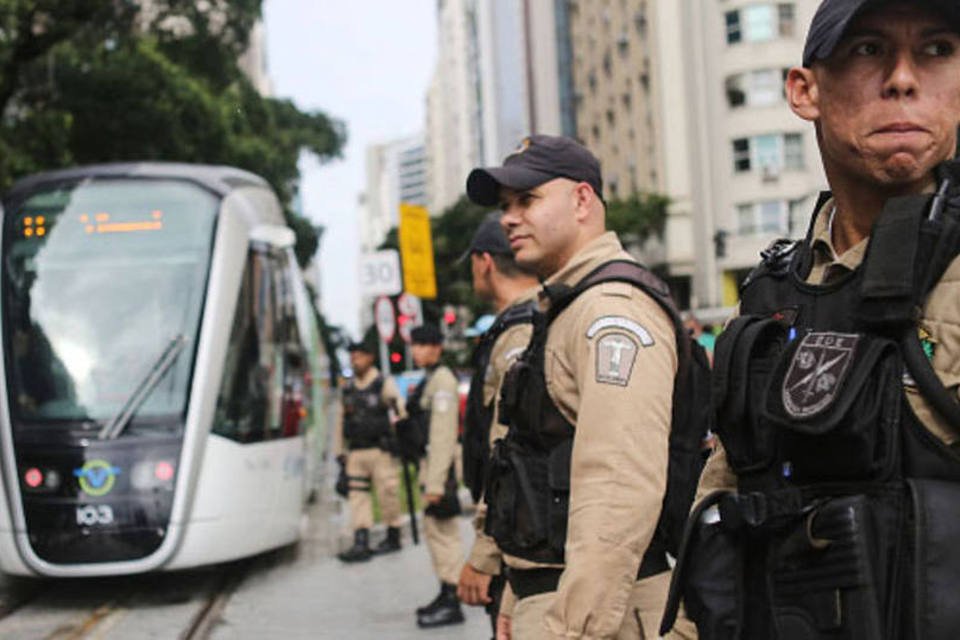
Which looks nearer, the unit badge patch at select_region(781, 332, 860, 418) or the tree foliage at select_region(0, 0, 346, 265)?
the unit badge patch at select_region(781, 332, 860, 418)

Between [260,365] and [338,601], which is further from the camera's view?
[260,365]

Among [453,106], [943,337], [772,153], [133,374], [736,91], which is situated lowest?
[133,374]

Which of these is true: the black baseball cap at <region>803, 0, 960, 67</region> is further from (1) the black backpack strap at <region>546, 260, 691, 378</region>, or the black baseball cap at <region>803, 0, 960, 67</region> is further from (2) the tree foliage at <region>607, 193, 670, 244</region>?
(2) the tree foliage at <region>607, 193, 670, 244</region>

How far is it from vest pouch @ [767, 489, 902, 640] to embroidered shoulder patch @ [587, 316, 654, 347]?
119 cm

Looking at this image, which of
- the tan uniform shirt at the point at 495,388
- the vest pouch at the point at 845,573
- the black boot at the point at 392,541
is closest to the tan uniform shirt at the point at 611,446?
the tan uniform shirt at the point at 495,388

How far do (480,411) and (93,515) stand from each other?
5.41m

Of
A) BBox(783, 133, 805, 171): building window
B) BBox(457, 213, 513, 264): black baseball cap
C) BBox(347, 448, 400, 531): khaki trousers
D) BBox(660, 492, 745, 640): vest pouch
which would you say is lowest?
BBox(347, 448, 400, 531): khaki trousers

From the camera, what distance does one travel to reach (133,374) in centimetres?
978

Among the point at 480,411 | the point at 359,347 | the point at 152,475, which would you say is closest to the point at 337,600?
the point at 152,475

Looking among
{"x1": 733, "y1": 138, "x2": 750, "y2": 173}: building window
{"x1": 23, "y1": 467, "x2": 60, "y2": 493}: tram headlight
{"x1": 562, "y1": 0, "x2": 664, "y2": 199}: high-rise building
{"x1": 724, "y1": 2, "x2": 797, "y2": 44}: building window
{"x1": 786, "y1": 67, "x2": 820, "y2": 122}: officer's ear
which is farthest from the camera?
{"x1": 562, "y1": 0, "x2": 664, "y2": 199}: high-rise building

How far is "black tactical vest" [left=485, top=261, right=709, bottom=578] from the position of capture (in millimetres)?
3201

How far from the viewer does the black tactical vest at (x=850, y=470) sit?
66.1 inches

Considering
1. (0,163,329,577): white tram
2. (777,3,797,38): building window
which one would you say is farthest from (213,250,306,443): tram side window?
(777,3,797,38): building window

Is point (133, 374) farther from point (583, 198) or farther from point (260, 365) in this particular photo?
point (583, 198)
